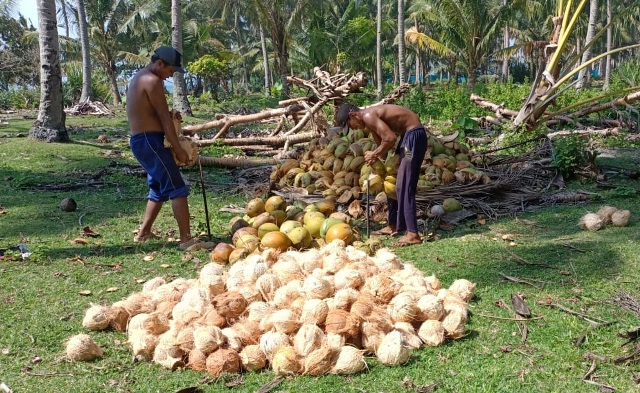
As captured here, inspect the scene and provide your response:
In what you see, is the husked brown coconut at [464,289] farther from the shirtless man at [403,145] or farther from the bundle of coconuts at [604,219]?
the bundle of coconuts at [604,219]

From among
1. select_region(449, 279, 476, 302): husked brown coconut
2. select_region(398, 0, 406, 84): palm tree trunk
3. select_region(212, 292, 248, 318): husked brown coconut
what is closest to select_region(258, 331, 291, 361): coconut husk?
select_region(212, 292, 248, 318): husked brown coconut

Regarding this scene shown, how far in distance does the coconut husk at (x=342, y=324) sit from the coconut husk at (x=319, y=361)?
0.15 m

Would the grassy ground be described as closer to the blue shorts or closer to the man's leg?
the man's leg

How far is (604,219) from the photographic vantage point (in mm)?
5824

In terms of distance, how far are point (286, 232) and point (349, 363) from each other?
228 centimetres

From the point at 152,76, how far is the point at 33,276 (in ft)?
6.91

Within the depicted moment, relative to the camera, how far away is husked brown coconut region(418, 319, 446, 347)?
11.1 feet

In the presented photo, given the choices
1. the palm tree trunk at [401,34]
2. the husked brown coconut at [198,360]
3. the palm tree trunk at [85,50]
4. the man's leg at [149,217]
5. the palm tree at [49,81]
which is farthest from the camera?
the palm tree trunk at [401,34]

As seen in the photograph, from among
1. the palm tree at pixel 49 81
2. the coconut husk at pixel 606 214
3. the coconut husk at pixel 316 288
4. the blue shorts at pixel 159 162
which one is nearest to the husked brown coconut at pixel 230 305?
the coconut husk at pixel 316 288

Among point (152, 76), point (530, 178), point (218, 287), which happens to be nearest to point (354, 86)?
point (530, 178)

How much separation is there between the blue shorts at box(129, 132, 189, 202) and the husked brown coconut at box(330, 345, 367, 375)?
9.48 ft

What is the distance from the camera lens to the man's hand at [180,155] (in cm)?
539

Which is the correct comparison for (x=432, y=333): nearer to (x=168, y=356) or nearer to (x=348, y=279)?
(x=348, y=279)

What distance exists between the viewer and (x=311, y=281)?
354 cm
